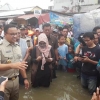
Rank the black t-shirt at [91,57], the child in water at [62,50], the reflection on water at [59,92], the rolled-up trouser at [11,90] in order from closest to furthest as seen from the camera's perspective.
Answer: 1. the rolled-up trouser at [11,90]
2. the black t-shirt at [91,57]
3. the reflection on water at [59,92]
4. the child in water at [62,50]

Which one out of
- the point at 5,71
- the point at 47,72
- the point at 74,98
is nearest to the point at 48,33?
the point at 47,72

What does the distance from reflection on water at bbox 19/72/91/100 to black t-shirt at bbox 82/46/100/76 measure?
72 cm

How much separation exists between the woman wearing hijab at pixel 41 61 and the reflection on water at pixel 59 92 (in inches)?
10.6

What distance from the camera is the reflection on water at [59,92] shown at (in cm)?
447

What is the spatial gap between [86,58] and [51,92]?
1.46 metres

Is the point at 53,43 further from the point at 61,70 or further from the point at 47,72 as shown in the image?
the point at 61,70

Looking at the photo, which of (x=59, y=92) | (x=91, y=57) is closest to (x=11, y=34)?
(x=91, y=57)

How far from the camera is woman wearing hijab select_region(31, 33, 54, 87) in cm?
455

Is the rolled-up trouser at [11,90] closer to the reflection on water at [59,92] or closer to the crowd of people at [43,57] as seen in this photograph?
the crowd of people at [43,57]

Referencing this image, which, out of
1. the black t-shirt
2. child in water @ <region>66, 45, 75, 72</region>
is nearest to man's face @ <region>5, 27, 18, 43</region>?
the black t-shirt

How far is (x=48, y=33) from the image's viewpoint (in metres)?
5.12

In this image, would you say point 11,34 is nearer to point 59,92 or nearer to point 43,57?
point 43,57

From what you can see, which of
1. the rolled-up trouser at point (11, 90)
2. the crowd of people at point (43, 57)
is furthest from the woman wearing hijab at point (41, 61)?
the rolled-up trouser at point (11, 90)

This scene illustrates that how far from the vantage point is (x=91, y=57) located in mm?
4078
